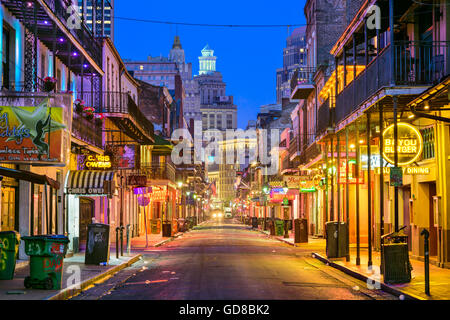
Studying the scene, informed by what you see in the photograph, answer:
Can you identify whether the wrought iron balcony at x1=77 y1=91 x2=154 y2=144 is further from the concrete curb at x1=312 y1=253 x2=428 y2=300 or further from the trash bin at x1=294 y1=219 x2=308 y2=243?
the concrete curb at x1=312 y1=253 x2=428 y2=300

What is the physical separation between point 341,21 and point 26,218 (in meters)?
30.1

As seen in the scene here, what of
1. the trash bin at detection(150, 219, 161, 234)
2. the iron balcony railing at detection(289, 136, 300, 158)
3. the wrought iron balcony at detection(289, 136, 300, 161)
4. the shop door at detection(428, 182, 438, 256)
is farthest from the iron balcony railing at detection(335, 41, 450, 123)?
the trash bin at detection(150, 219, 161, 234)

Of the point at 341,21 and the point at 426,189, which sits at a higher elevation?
the point at 341,21

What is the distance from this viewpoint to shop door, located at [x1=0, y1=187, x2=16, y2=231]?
64.4 feet

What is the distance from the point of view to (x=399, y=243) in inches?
608

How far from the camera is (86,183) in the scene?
24.8 m

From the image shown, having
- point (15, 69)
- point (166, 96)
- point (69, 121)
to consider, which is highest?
point (166, 96)

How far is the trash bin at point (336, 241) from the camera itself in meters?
22.7

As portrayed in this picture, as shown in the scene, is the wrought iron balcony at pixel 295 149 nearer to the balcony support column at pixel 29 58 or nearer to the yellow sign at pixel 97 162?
the yellow sign at pixel 97 162

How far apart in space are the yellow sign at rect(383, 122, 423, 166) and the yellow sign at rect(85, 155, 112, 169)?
46.5ft

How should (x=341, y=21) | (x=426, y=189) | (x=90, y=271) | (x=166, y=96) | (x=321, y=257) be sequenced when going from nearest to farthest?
Answer: (x=90, y=271) → (x=426, y=189) → (x=321, y=257) → (x=341, y=21) → (x=166, y=96)

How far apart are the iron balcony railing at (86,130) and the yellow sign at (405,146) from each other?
444 inches

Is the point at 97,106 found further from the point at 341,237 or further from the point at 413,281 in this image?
the point at 413,281
